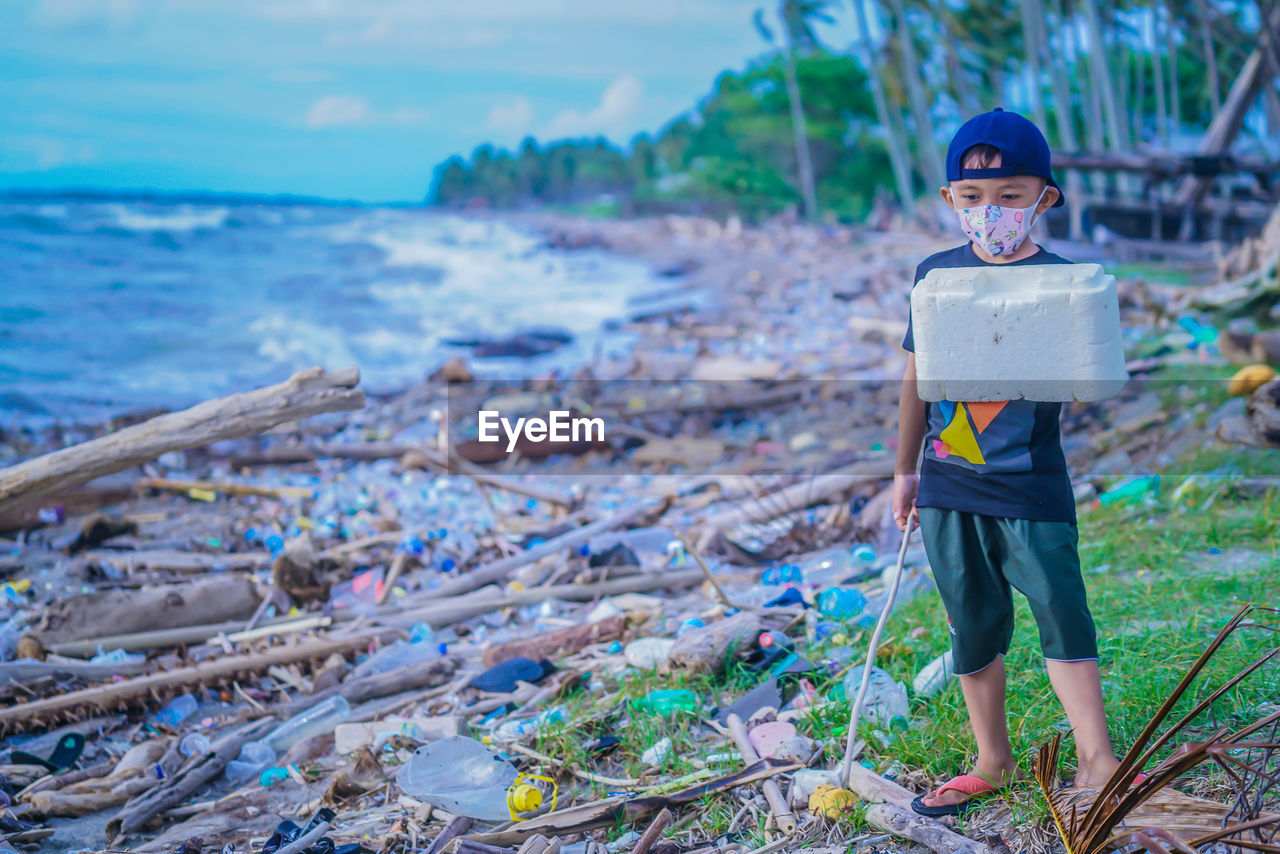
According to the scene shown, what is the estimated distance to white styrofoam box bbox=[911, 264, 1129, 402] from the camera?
1.91 m

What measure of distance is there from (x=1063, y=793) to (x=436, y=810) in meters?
1.75

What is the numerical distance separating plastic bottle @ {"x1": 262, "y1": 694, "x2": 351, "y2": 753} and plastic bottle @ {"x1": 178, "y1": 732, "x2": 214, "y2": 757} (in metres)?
0.22

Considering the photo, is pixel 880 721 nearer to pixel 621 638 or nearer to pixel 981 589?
pixel 981 589

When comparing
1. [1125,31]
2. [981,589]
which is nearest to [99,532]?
[981,589]

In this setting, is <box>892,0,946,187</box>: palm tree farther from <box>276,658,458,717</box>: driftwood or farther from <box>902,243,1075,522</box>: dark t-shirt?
<box>902,243,1075,522</box>: dark t-shirt

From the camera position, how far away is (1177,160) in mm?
12578

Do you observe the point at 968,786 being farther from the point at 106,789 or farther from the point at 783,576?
the point at 106,789

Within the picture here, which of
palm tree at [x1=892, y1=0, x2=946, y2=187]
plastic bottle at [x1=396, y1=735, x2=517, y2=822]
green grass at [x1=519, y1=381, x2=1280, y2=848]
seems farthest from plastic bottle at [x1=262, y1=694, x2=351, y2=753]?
palm tree at [x1=892, y1=0, x2=946, y2=187]

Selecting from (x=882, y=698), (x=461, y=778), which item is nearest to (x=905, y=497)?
(x=882, y=698)

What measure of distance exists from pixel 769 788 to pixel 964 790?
0.52 metres

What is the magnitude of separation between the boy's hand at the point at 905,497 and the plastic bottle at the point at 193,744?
2.74 meters

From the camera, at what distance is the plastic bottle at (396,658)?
13.1 ft

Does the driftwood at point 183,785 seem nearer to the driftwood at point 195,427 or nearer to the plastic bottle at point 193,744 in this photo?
the plastic bottle at point 193,744

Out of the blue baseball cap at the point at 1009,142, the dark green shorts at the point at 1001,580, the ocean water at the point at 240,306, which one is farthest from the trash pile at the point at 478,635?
the ocean water at the point at 240,306
